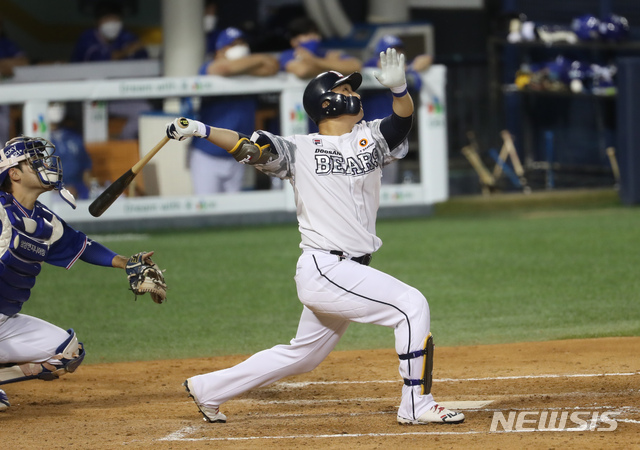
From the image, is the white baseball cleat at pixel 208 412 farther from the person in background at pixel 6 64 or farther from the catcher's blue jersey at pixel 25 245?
the person in background at pixel 6 64

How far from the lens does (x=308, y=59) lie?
12.2 metres

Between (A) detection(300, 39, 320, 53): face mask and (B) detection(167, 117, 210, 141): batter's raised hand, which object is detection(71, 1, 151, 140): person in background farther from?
(B) detection(167, 117, 210, 141): batter's raised hand

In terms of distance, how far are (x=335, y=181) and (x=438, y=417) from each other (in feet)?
3.96

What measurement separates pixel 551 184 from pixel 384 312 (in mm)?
10687

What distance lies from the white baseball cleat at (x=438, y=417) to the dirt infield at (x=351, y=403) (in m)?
0.03

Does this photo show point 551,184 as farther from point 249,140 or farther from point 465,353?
point 249,140

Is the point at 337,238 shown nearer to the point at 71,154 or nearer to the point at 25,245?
the point at 25,245

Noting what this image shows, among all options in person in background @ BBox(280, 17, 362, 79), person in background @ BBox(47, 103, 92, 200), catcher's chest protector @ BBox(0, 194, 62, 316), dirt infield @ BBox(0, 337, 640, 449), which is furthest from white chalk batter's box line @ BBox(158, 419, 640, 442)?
person in background @ BBox(280, 17, 362, 79)

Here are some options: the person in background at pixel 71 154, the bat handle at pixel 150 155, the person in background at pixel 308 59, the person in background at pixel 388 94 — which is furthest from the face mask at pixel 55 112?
the bat handle at pixel 150 155

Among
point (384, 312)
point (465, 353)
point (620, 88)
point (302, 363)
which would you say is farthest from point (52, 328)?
point (620, 88)

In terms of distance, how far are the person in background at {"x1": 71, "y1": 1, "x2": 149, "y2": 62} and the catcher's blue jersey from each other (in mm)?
9893

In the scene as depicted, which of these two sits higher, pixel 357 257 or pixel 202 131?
pixel 202 131

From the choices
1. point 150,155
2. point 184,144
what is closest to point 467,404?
point 150,155

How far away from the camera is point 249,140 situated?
4797mm
